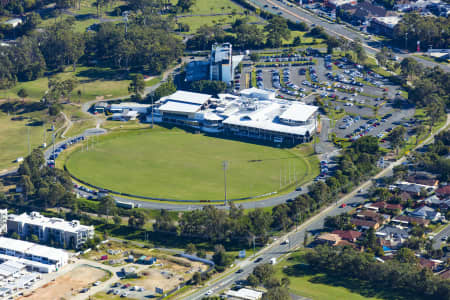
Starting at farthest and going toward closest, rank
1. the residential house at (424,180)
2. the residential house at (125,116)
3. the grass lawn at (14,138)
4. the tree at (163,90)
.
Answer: the tree at (163,90), the residential house at (125,116), the grass lawn at (14,138), the residential house at (424,180)

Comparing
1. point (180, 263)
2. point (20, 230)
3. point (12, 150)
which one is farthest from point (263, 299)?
point (12, 150)

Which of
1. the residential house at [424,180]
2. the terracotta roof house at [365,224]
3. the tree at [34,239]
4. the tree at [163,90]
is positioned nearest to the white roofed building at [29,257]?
the tree at [34,239]

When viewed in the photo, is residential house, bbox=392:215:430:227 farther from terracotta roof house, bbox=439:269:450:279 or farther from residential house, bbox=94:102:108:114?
residential house, bbox=94:102:108:114

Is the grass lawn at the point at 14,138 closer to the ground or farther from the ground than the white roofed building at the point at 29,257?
farther from the ground

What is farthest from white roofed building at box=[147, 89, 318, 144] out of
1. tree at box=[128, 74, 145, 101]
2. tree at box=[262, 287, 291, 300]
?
tree at box=[262, 287, 291, 300]

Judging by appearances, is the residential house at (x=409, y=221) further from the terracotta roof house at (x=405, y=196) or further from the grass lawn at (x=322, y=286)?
the grass lawn at (x=322, y=286)

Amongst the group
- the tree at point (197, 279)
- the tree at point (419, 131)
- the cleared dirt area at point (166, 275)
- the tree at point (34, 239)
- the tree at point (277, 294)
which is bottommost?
the tree at point (34, 239)
